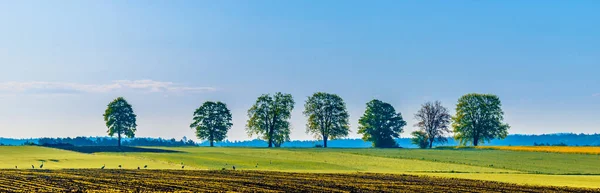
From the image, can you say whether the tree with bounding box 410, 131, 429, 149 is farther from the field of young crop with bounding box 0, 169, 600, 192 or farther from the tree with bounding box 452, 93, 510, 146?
the field of young crop with bounding box 0, 169, 600, 192

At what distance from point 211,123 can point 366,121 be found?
92.3ft

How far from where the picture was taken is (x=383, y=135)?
131375 mm

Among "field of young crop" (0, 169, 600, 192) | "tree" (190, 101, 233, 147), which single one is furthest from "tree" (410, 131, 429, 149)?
"field of young crop" (0, 169, 600, 192)

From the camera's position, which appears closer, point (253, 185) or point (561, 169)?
point (253, 185)

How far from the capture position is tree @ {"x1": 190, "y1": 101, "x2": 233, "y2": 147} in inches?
5123

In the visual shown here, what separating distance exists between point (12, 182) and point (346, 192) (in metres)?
19.8

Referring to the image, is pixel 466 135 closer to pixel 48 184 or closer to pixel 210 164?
pixel 210 164

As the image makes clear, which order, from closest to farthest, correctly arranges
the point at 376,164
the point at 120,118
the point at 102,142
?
the point at 376,164
the point at 120,118
the point at 102,142

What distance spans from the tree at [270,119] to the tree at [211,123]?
6.21 meters

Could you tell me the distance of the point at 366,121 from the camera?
132875mm

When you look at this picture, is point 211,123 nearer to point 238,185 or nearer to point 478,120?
point 478,120

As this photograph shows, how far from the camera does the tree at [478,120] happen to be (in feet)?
422

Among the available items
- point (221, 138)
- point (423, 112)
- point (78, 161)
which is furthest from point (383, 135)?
point (78, 161)

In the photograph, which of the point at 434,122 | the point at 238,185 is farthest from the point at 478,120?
the point at 238,185
